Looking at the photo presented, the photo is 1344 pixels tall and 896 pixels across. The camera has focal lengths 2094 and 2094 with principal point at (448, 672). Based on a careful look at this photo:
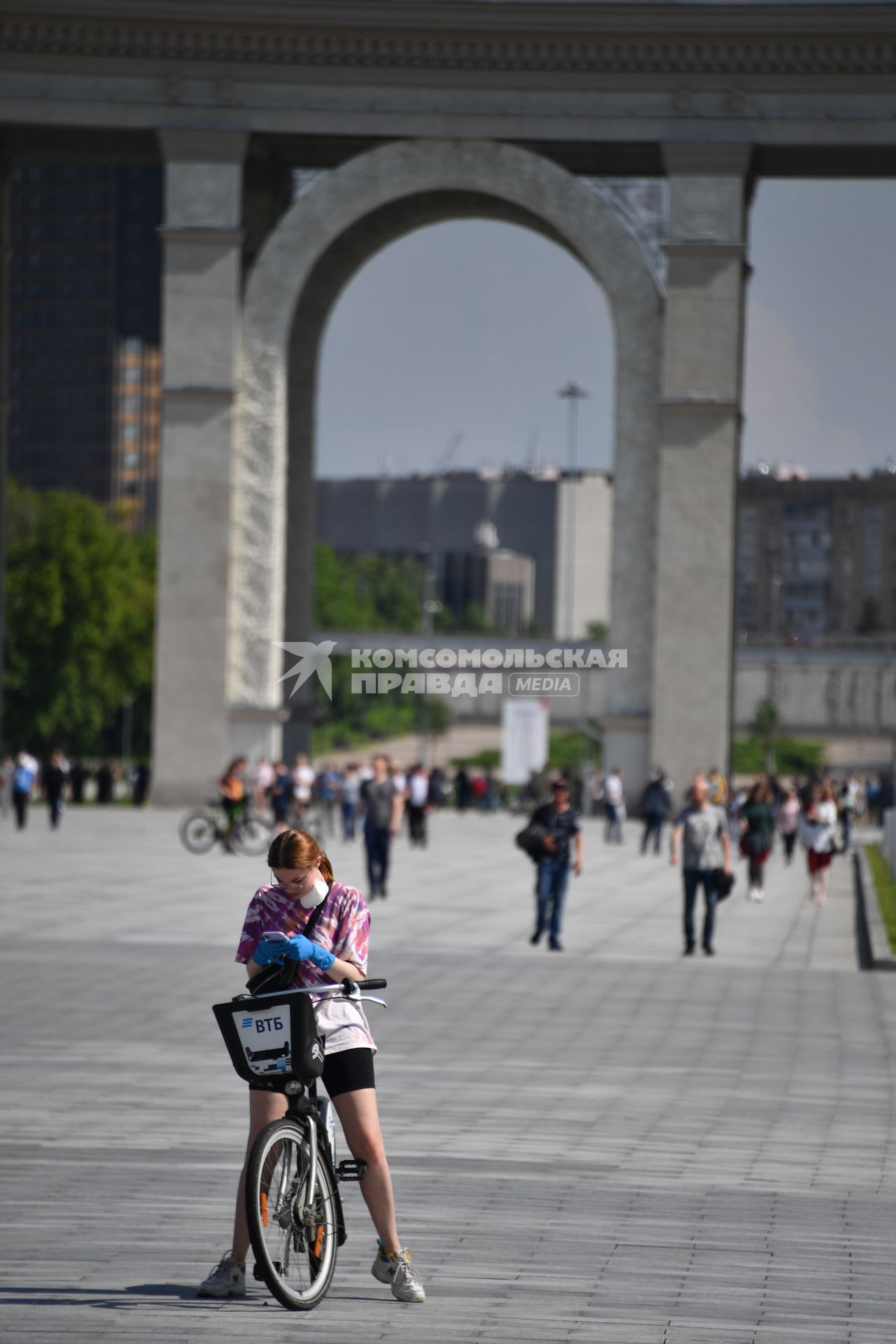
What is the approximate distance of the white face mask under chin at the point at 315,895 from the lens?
22.7 feet

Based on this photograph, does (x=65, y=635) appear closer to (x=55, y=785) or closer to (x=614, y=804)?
(x=55, y=785)

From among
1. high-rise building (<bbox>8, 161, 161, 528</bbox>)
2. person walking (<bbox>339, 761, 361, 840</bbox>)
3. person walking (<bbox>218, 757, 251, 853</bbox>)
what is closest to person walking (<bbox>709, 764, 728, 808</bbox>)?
person walking (<bbox>339, 761, 361, 840</bbox>)

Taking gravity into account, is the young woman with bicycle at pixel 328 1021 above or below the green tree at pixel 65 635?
below

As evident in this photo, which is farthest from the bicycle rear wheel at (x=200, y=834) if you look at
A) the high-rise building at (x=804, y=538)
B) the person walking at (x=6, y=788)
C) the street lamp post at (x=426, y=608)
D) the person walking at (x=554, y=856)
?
the street lamp post at (x=426, y=608)

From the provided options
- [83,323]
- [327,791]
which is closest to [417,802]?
[327,791]

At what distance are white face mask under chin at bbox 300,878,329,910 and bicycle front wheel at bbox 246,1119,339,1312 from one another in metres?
0.71

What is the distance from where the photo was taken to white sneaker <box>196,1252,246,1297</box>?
6840 millimetres

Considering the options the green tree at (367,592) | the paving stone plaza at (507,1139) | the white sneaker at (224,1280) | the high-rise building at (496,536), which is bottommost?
the paving stone plaza at (507,1139)

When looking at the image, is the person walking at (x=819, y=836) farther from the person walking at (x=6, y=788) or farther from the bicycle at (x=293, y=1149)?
the person walking at (x=6, y=788)

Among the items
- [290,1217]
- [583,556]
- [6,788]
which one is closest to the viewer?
[290,1217]

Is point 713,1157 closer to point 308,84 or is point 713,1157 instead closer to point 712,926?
point 712,926

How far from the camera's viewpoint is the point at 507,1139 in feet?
32.7

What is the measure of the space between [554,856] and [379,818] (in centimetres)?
446

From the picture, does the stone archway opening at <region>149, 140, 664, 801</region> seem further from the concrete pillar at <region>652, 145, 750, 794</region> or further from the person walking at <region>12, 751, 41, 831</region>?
the person walking at <region>12, 751, 41, 831</region>
